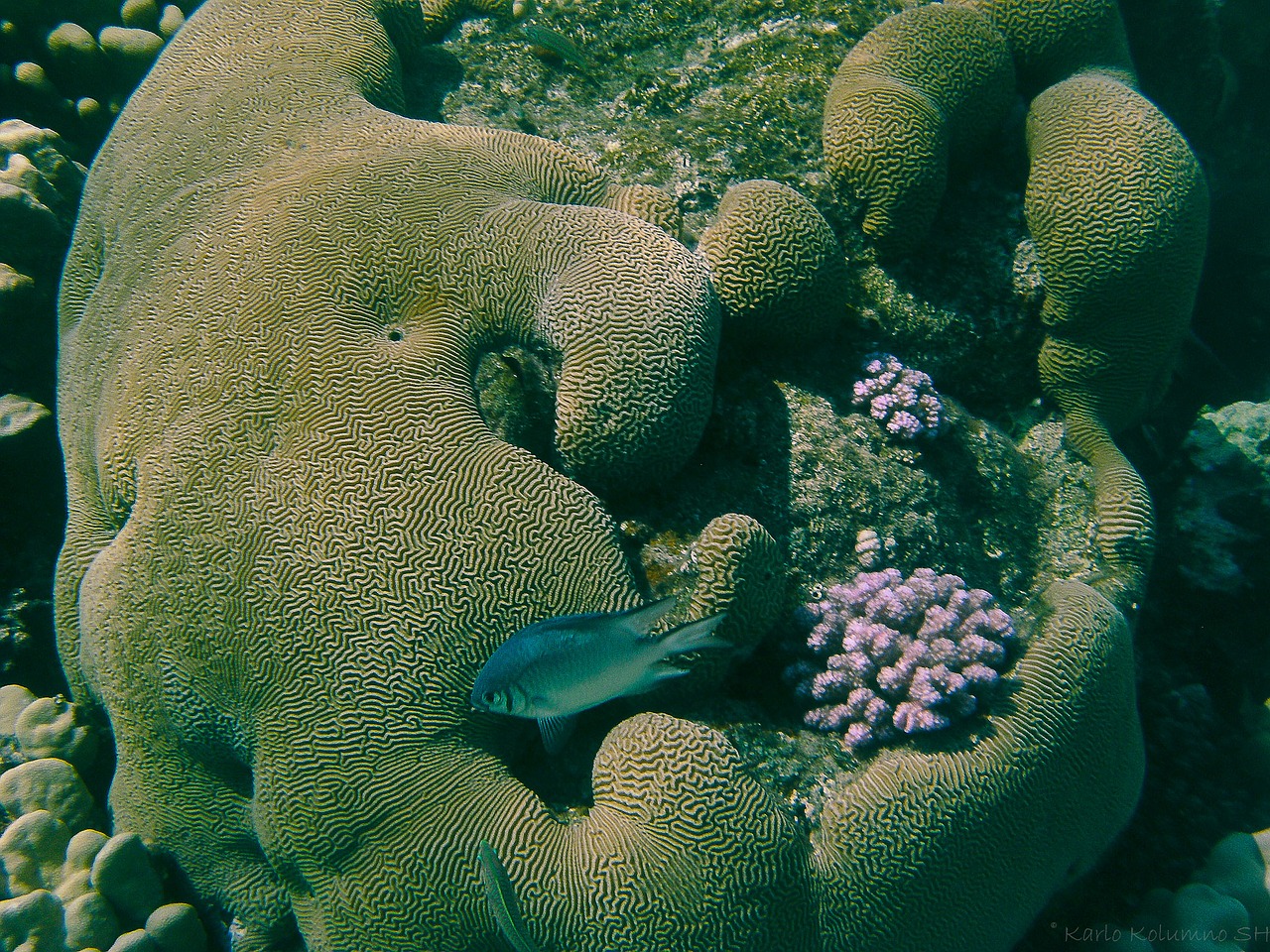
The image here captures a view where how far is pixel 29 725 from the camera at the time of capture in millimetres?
3430

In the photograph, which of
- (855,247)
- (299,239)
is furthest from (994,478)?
(299,239)

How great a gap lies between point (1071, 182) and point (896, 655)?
2809 mm

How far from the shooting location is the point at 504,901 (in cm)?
229

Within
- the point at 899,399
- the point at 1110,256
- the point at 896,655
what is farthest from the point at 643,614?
the point at 1110,256

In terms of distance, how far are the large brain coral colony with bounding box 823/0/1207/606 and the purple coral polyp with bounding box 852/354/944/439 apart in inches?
32.8

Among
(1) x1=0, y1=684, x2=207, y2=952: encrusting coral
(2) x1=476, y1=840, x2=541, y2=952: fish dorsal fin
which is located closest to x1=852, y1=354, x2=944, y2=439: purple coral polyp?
(2) x1=476, y1=840, x2=541, y2=952: fish dorsal fin

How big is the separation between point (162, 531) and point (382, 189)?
5.77 ft

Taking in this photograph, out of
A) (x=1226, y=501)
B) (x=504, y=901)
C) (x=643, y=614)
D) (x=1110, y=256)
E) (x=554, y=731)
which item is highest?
(x=1110, y=256)

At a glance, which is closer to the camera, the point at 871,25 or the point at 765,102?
the point at 765,102

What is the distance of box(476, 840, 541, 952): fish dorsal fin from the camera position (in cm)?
230

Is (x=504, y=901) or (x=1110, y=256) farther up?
(x=1110, y=256)

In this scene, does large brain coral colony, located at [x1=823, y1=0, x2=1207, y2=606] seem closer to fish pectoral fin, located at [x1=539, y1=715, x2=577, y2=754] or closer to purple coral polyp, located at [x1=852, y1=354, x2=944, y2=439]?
purple coral polyp, located at [x1=852, y1=354, x2=944, y2=439]

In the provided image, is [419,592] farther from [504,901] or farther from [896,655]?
[896,655]

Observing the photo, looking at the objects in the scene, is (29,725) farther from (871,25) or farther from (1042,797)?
(871,25)
